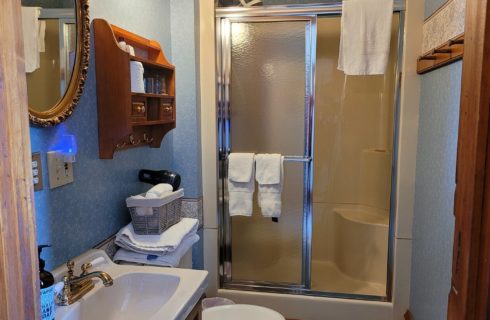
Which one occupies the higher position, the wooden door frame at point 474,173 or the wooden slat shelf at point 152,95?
the wooden slat shelf at point 152,95

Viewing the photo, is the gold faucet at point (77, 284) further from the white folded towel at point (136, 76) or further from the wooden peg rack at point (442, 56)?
the wooden peg rack at point (442, 56)

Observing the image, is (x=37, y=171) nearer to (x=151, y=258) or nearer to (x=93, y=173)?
(x=93, y=173)

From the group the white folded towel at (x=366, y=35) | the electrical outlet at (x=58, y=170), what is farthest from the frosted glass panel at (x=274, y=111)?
the electrical outlet at (x=58, y=170)

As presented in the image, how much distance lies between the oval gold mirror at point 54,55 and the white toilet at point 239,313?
118 cm

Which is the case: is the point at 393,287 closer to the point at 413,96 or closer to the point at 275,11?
the point at 413,96

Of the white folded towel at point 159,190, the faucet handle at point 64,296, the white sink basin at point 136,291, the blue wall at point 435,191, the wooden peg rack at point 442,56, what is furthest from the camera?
the white folded towel at point 159,190

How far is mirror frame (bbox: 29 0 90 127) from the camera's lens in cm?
138

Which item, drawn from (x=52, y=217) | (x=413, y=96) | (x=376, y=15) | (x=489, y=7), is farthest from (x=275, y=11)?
(x=489, y=7)

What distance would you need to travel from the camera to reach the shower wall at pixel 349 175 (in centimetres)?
278

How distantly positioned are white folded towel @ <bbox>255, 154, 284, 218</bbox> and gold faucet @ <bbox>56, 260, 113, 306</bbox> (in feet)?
4.34

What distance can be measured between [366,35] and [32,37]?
168 cm

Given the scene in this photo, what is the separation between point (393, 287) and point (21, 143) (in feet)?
7.75

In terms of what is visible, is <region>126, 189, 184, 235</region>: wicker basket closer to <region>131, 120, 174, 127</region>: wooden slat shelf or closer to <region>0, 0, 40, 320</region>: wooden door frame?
<region>131, 120, 174, 127</region>: wooden slat shelf

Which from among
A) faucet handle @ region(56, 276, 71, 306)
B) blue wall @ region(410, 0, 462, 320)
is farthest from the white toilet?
faucet handle @ region(56, 276, 71, 306)
